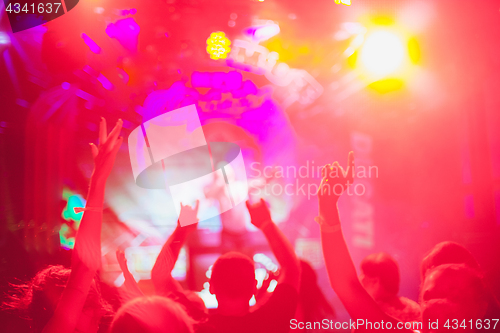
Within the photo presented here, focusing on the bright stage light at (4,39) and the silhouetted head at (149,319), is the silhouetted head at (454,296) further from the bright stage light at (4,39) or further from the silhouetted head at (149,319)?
the bright stage light at (4,39)

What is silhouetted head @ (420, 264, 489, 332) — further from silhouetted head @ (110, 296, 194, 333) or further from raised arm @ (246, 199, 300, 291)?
silhouetted head @ (110, 296, 194, 333)

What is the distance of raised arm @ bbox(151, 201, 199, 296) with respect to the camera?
6.77 feet

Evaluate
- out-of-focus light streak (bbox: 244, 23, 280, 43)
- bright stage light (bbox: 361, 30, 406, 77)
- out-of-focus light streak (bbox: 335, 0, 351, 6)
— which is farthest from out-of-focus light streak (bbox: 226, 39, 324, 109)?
out-of-focus light streak (bbox: 335, 0, 351, 6)

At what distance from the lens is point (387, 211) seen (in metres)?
2.46

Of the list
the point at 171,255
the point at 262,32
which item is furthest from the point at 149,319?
the point at 262,32

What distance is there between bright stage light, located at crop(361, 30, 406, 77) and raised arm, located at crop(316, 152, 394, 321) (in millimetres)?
1167

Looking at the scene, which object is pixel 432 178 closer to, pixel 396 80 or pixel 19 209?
pixel 396 80

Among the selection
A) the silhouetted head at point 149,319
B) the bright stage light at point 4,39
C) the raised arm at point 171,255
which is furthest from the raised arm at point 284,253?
the bright stage light at point 4,39

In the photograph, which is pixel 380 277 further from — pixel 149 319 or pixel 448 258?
pixel 149 319

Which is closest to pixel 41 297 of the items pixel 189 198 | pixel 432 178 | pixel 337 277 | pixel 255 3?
pixel 189 198

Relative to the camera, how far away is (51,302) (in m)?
1.75

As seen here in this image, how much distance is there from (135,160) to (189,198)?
481 mm

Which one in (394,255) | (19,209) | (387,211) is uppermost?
(19,209)

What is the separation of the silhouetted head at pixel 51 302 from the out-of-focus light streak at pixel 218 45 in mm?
1781
